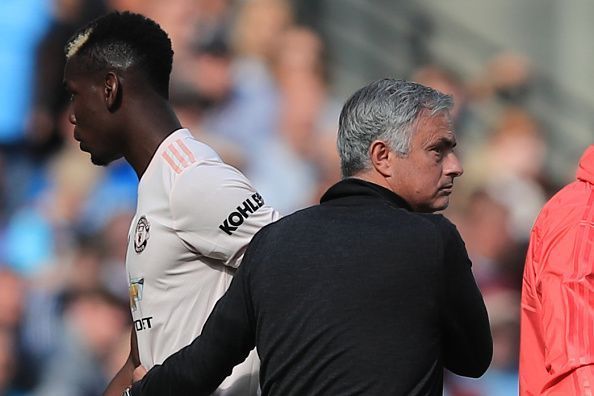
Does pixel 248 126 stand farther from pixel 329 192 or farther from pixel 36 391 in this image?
pixel 329 192

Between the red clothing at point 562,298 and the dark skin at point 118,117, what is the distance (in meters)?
0.95

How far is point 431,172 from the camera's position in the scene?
247 centimetres

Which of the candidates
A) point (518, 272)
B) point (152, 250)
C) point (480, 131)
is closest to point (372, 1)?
point (480, 131)

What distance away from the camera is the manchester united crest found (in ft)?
9.31

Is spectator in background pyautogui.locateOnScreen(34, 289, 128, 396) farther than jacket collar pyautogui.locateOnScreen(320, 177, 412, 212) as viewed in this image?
Yes

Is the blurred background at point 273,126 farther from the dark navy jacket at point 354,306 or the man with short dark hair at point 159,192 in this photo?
the dark navy jacket at point 354,306

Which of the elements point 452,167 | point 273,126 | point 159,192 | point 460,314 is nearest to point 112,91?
point 159,192

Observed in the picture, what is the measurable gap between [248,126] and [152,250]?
425cm

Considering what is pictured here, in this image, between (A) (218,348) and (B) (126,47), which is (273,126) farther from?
(A) (218,348)

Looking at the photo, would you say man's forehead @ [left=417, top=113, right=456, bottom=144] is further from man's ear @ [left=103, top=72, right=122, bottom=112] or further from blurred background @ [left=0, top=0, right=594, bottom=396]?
blurred background @ [left=0, top=0, right=594, bottom=396]

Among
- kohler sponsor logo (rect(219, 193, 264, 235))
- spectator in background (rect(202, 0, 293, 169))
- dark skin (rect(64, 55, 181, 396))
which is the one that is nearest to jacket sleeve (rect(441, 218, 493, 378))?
kohler sponsor logo (rect(219, 193, 264, 235))

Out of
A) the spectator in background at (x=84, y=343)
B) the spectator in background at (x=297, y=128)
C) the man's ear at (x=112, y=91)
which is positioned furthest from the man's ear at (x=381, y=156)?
the spectator in background at (x=297, y=128)

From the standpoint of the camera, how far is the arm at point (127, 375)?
2.96 metres

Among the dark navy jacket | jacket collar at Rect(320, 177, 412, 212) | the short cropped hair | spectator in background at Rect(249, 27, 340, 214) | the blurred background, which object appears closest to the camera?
the dark navy jacket
